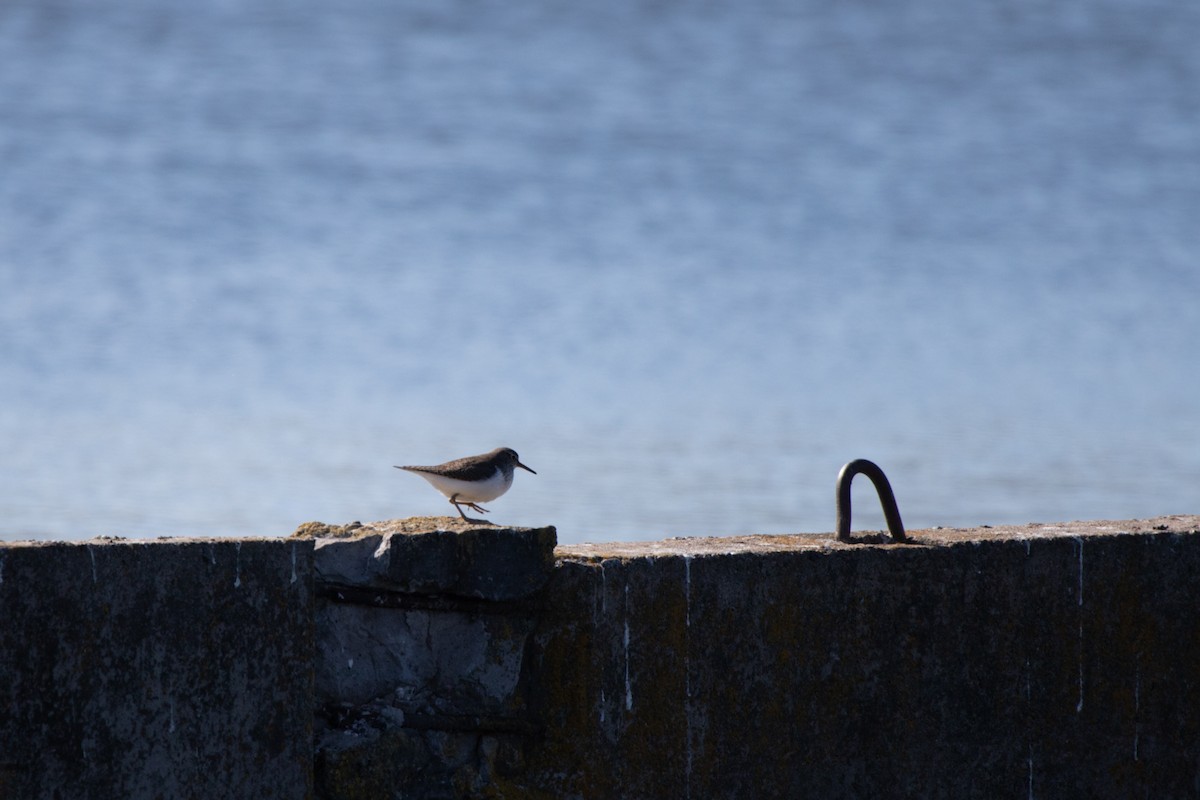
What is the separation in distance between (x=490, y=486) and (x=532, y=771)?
93 cm

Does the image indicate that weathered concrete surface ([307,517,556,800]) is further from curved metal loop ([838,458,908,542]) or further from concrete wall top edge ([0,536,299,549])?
curved metal loop ([838,458,908,542])

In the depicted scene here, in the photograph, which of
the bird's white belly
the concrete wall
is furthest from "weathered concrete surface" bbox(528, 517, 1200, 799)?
the bird's white belly

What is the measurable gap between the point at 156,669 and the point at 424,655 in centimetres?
59

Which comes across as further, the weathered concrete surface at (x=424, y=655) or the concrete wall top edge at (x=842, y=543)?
the concrete wall top edge at (x=842, y=543)

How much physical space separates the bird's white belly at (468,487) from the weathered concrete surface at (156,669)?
2.94 ft

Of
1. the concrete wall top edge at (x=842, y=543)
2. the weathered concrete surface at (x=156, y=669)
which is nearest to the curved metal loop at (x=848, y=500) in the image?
the concrete wall top edge at (x=842, y=543)

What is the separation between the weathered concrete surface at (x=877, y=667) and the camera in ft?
9.94

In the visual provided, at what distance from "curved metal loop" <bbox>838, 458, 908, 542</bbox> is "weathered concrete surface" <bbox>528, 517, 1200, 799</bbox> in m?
0.08

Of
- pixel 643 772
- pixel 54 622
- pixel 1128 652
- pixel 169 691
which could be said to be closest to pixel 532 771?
pixel 643 772

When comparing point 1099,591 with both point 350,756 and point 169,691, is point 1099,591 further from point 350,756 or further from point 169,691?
point 169,691

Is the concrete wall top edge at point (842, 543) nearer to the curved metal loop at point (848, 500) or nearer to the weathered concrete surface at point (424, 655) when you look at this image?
the curved metal loop at point (848, 500)

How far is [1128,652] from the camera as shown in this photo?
363 cm

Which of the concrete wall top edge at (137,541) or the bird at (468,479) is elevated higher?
the bird at (468,479)

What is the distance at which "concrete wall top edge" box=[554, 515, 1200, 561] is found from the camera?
3195mm
